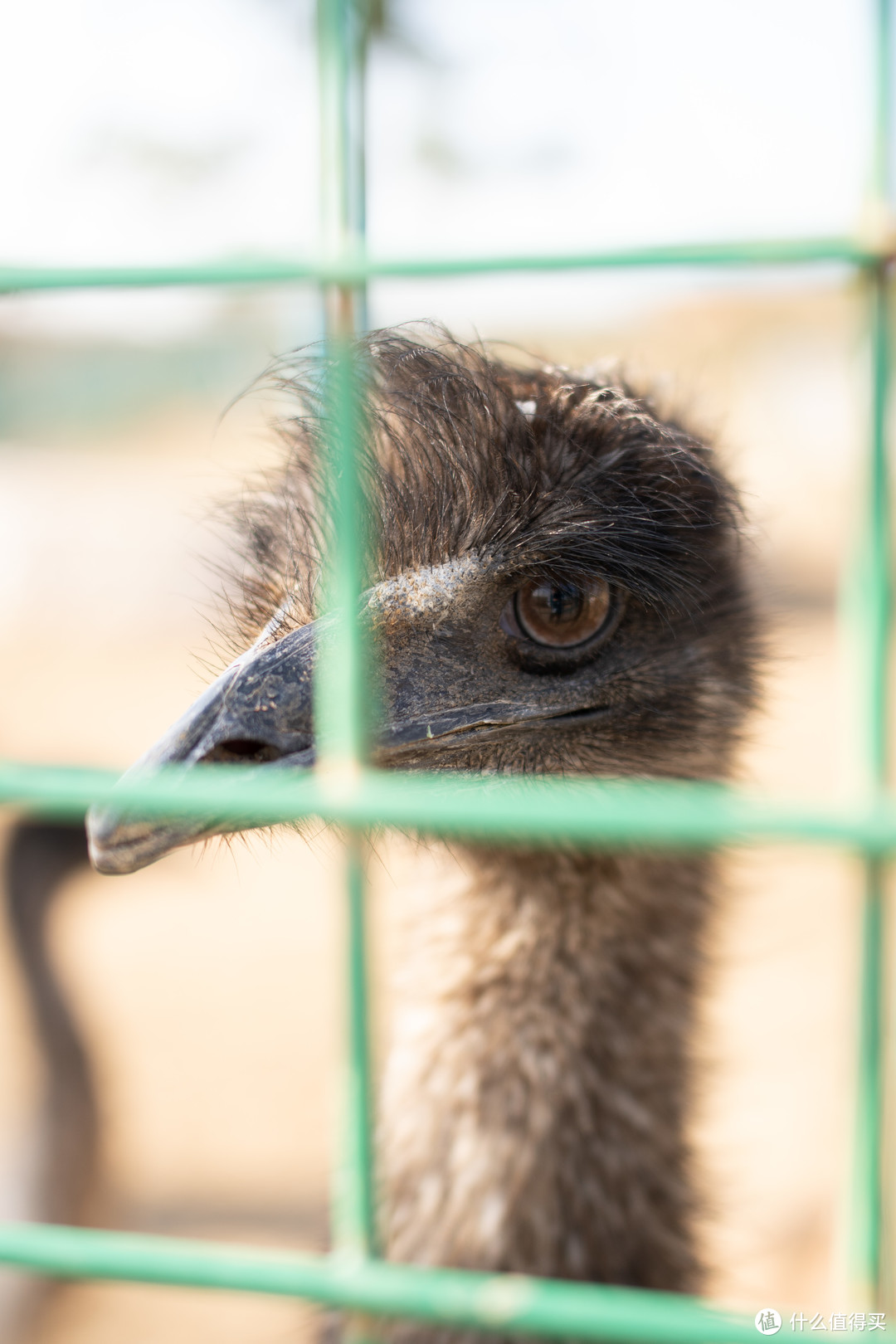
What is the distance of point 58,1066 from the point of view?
3.20 m

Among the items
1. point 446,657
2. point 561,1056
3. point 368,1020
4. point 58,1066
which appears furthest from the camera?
point 58,1066

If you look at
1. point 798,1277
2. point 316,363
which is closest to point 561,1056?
point 316,363

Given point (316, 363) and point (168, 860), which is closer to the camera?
point (316, 363)

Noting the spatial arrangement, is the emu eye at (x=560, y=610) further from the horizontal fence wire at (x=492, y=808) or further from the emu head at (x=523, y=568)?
the horizontal fence wire at (x=492, y=808)

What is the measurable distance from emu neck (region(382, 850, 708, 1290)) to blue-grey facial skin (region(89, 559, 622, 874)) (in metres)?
0.26

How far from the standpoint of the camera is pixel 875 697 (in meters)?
0.64

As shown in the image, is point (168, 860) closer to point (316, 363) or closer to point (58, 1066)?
point (58, 1066)

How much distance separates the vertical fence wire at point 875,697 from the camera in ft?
2.00

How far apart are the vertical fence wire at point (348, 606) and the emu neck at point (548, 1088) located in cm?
75

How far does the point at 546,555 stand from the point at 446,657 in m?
0.16

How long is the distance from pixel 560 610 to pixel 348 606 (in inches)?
27.1

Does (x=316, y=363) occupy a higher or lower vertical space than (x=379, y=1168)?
higher

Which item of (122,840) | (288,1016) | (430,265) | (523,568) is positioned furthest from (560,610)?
(288,1016)

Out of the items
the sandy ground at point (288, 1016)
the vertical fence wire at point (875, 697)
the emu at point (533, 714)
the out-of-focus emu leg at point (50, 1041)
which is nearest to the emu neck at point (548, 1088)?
the emu at point (533, 714)
